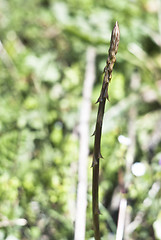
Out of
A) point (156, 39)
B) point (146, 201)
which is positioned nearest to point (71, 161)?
point (146, 201)

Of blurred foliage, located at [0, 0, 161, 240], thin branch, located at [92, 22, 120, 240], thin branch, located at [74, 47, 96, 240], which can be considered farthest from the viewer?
blurred foliage, located at [0, 0, 161, 240]

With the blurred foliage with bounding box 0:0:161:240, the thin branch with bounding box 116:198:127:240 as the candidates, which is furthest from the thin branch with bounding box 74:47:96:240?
the thin branch with bounding box 116:198:127:240

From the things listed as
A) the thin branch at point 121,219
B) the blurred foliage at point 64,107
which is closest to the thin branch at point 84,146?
the blurred foliage at point 64,107

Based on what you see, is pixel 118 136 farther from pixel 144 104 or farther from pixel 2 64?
pixel 2 64

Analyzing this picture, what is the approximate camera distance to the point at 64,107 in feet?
8.71

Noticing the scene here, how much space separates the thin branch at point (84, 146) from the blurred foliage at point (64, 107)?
0.07 m

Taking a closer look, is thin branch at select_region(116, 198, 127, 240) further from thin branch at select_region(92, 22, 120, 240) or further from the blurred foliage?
thin branch at select_region(92, 22, 120, 240)

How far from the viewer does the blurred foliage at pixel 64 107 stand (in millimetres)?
1933

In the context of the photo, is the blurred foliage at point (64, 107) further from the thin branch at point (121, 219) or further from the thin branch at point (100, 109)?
the thin branch at point (100, 109)

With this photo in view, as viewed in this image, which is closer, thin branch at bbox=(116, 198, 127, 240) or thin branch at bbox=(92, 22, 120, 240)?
thin branch at bbox=(92, 22, 120, 240)

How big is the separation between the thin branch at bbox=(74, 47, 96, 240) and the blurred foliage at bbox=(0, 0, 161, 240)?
0.24 ft

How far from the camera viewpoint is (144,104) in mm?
2674

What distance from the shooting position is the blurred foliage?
193 centimetres

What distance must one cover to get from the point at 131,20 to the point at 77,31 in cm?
64
